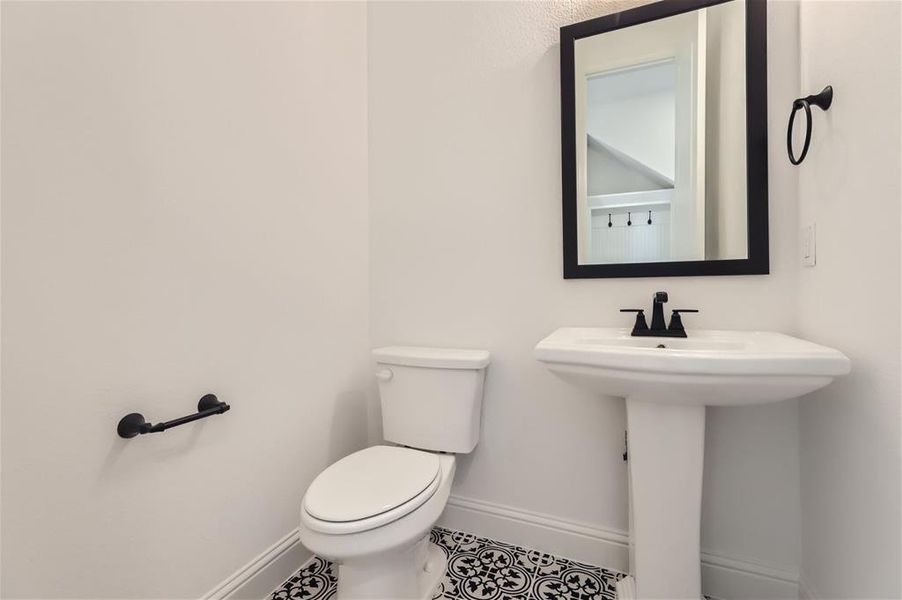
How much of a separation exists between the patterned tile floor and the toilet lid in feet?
1.40

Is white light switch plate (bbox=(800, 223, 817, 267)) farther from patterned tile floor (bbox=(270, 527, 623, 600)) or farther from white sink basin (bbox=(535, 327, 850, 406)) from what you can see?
patterned tile floor (bbox=(270, 527, 623, 600))

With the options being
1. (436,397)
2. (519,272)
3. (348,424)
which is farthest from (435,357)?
(348,424)

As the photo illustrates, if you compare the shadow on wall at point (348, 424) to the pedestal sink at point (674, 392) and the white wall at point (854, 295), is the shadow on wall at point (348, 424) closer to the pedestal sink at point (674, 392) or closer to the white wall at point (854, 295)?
the pedestal sink at point (674, 392)

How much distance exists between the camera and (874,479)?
2.67 ft

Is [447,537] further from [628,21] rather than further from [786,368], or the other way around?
[628,21]

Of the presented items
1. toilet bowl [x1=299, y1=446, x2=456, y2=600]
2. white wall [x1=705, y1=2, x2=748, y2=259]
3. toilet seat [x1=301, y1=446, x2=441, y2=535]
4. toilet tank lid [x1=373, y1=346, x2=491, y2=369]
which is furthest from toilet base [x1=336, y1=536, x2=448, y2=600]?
white wall [x1=705, y1=2, x2=748, y2=259]

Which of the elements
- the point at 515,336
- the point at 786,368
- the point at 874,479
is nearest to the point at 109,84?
the point at 515,336

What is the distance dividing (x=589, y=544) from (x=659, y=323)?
2.66 feet

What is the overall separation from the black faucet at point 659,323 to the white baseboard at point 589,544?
71 cm

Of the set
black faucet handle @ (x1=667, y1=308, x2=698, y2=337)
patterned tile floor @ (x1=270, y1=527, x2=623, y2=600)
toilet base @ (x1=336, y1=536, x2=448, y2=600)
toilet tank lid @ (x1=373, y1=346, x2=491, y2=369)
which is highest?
black faucet handle @ (x1=667, y1=308, x2=698, y2=337)

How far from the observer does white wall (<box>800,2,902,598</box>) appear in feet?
2.47

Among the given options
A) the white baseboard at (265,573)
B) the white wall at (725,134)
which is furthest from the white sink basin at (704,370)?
the white baseboard at (265,573)

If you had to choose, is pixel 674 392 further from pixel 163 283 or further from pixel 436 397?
pixel 163 283

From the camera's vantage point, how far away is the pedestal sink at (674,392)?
2.67 feet
